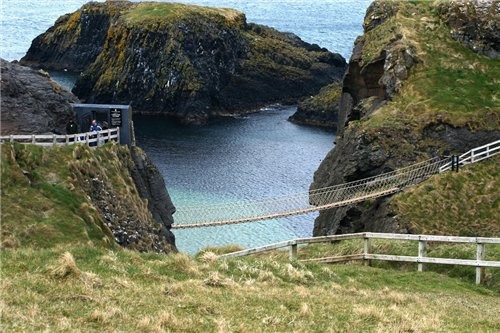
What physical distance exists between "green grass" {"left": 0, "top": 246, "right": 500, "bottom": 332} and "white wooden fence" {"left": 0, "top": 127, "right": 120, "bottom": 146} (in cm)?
1587

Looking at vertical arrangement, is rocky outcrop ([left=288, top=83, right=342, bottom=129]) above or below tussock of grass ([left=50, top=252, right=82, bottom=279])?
Answer: below

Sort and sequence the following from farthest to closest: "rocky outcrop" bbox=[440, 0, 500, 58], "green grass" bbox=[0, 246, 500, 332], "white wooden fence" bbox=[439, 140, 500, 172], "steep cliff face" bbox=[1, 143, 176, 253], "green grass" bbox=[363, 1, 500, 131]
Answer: "rocky outcrop" bbox=[440, 0, 500, 58] → "green grass" bbox=[363, 1, 500, 131] → "white wooden fence" bbox=[439, 140, 500, 172] → "steep cliff face" bbox=[1, 143, 176, 253] → "green grass" bbox=[0, 246, 500, 332]

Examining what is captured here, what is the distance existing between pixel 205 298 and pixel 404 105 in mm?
42938

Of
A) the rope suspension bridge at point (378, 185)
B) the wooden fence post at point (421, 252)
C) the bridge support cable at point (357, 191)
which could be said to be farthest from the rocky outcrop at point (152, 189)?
the wooden fence post at point (421, 252)

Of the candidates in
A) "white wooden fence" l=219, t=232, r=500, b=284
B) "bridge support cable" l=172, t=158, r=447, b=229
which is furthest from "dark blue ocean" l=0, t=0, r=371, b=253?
"white wooden fence" l=219, t=232, r=500, b=284

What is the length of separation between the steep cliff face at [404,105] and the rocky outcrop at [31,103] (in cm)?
2084

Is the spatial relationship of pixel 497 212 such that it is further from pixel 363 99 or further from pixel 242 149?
pixel 242 149

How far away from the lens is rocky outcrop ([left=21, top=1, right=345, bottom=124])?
13562cm

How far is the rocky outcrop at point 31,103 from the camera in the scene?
41.9 meters

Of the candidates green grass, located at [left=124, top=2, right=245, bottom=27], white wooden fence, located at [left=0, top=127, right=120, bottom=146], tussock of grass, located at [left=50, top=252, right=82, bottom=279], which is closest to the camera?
tussock of grass, located at [left=50, top=252, right=82, bottom=279]

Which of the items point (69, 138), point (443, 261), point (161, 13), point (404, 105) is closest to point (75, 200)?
point (69, 138)

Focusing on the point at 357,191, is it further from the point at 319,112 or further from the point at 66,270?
the point at 319,112

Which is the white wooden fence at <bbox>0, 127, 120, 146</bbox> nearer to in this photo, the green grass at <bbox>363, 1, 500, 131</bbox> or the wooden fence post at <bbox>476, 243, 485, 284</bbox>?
the wooden fence post at <bbox>476, 243, 485, 284</bbox>

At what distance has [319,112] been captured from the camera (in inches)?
5074
